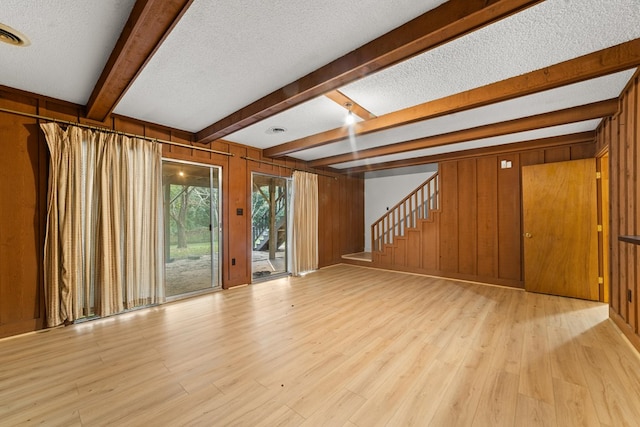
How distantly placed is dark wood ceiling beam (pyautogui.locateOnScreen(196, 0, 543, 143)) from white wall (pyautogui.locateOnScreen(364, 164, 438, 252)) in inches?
191

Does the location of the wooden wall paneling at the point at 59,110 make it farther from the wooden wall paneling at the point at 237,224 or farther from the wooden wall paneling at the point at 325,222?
the wooden wall paneling at the point at 325,222

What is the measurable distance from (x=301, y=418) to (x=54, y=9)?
296 cm

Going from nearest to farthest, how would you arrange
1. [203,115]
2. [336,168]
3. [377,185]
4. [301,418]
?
[301,418] → [203,115] → [336,168] → [377,185]

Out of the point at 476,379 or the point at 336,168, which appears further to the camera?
the point at 336,168

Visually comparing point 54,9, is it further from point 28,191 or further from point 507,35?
point 507,35


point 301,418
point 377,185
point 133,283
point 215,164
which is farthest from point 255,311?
point 377,185

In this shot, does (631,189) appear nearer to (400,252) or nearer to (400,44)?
(400,44)

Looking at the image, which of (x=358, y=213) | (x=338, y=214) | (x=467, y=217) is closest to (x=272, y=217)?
(x=338, y=214)

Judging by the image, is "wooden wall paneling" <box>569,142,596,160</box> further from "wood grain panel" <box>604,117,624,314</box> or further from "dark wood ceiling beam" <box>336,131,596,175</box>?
"wood grain panel" <box>604,117,624,314</box>

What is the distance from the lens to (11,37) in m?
1.77

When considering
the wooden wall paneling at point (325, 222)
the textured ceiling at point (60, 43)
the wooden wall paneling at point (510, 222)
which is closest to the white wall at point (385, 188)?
the wooden wall paneling at point (325, 222)

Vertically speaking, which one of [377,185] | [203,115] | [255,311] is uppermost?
[203,115]

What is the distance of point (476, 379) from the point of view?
6.29 feet

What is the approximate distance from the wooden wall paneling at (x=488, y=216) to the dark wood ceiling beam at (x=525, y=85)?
271cm
